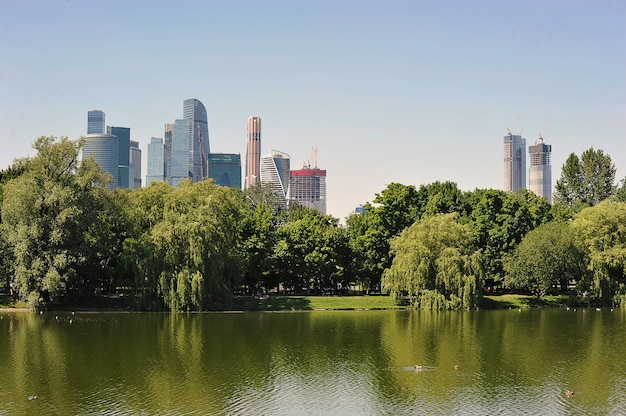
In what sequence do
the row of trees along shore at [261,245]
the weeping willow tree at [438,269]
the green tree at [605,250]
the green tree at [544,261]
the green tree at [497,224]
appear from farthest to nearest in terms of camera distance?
1. the green tree at [497,224]
2. the green tree at [544,261]
3. the green tree at [605,250]
4. the weeping willow tree at [438,269]
5. the row of trees along shore at [261,245]

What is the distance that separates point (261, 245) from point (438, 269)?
65.0 ft

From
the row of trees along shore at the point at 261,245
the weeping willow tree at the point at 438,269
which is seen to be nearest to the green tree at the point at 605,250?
the row of trees along shore at the point at 261,245

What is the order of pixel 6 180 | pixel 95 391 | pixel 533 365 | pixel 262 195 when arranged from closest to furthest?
pixel 95 391, pixel 533 365, pixel 6 180, pixel 262 195

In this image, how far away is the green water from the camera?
33.5 m

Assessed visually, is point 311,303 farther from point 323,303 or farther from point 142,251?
point 142,251

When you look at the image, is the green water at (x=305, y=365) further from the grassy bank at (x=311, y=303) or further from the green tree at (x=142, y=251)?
the grassy bank at (x=311, y=303)

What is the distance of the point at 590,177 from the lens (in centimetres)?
13338

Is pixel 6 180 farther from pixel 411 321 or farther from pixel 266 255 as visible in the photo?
pixel 411 321

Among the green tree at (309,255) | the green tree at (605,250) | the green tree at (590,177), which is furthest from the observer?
the green tree at (590,177)

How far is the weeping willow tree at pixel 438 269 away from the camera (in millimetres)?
75250

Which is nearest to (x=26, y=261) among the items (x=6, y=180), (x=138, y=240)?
(x=138, y=240)

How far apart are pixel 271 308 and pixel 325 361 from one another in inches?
1217

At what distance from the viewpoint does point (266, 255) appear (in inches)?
3314

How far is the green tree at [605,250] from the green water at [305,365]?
1520cm
